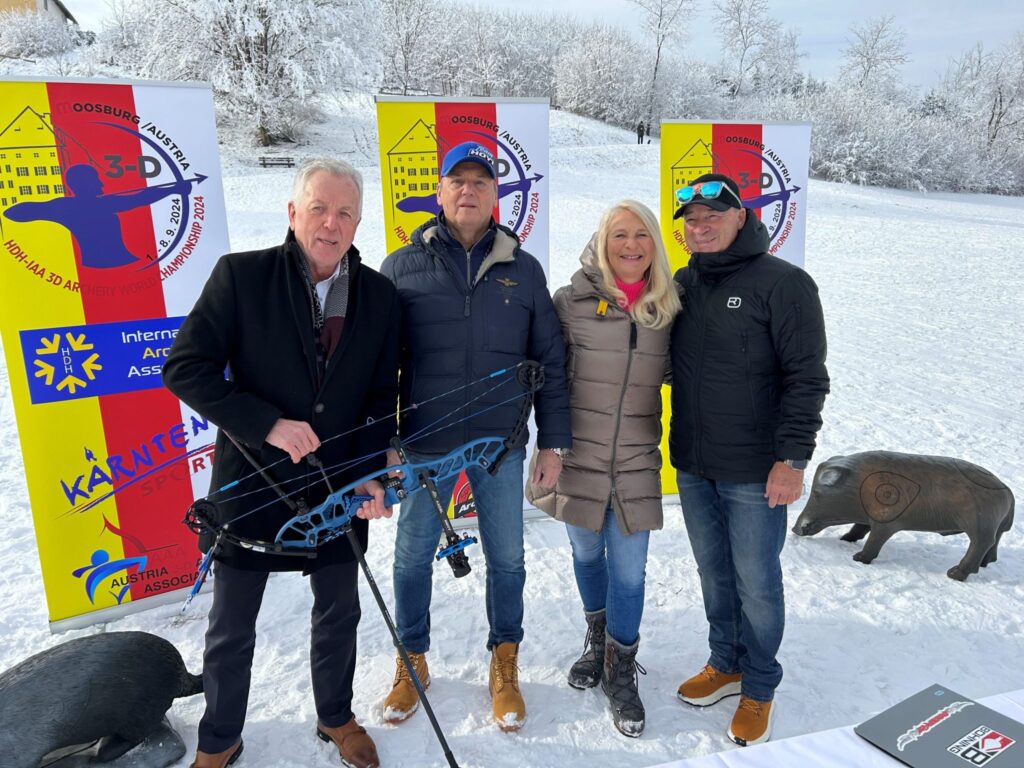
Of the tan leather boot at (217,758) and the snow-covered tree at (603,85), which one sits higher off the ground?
the snow-covered tree at (603,85)

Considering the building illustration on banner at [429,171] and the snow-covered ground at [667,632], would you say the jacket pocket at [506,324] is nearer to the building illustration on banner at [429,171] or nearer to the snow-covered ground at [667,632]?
the snow-covered ground at [667,632]

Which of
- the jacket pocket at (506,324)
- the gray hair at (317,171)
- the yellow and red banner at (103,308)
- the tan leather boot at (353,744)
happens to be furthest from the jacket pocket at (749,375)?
the yellow and red banner at (103,308)

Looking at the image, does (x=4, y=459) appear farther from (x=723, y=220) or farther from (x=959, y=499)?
(x=959, y=499)

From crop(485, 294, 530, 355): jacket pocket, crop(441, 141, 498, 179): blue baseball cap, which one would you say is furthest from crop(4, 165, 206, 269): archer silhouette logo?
crop(485, 294, 530, 355): jacket pocket

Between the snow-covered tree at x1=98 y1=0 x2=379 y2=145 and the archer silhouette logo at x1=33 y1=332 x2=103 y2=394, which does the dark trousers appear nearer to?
the archer silhouette logo at x1=33 y1=332 x2=103 y2=394

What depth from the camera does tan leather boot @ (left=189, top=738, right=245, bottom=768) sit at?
2191 mm

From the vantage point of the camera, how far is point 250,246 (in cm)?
1052

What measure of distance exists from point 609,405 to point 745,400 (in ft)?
1.48

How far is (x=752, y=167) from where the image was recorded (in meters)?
4.14

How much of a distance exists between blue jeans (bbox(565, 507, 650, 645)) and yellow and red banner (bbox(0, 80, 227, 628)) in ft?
6.21

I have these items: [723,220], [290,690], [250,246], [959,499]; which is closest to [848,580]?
[959,499]

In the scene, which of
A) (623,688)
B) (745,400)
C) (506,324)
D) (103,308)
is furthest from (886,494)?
(103,308)

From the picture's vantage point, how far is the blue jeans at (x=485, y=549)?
2432mm

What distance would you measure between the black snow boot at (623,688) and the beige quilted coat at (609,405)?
0.51 meters
